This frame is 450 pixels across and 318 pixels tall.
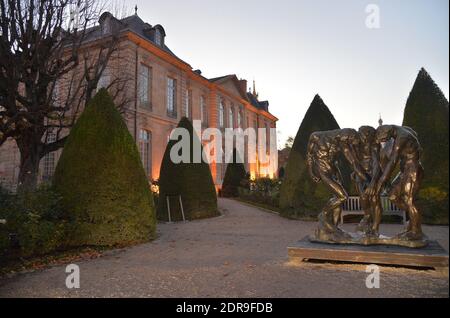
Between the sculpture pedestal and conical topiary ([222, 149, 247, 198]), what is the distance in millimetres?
16225

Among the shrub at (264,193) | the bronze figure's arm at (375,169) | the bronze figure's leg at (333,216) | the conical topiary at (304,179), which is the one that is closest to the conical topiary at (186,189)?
the conical topiary at (304,179)

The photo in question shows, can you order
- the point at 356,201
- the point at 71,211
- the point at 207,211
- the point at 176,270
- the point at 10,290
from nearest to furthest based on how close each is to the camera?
the point at 10,290, the point at 176,270, the point at 71,211, the point at 356,201, the point at 207,211

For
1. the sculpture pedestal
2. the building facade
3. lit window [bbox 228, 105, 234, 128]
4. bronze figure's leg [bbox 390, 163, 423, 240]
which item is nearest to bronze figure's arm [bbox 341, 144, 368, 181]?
bronze figure's leg [bbox 390, 163, 423, 240]

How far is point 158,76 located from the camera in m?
22.8

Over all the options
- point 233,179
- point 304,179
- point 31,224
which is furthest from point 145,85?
point 31,224

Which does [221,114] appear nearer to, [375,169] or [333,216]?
[333,216]

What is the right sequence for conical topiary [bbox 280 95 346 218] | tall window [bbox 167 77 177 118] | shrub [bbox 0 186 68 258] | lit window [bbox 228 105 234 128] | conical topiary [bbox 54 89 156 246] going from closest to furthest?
shrub [bbox 0 186 68 258], conical topiary [bbox 54 89 156 246], conical topiary [bbox 280 95 346 218], tall window [bbox 167 77 177 118], lit window [bbox 228 105 234 128]

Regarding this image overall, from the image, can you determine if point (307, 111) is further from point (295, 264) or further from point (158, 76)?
point (158, 76)

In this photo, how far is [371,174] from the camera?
228 inches

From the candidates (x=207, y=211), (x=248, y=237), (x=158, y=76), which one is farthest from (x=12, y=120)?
(x=158, y=76)

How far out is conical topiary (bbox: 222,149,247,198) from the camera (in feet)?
71.8

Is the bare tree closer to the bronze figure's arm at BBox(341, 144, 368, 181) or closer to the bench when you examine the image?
the bronze figure's arm at BBox(341, 144, 368, 181)
